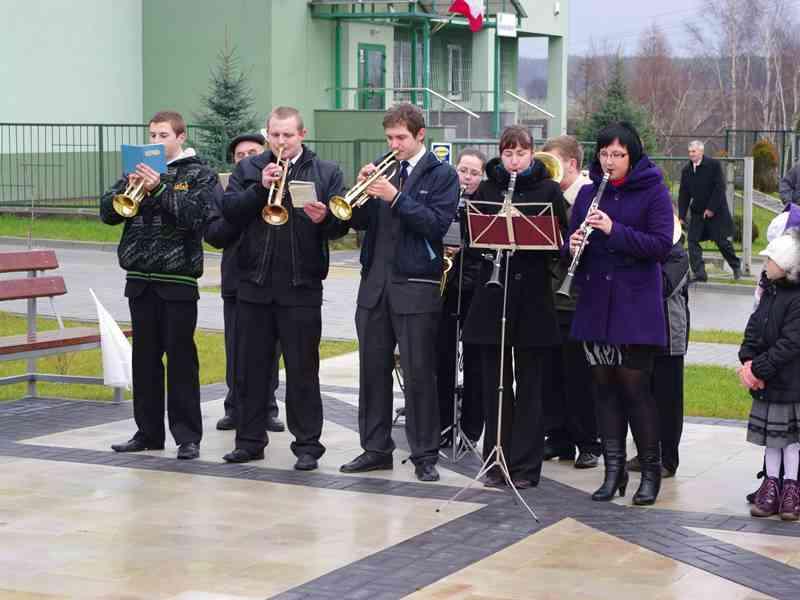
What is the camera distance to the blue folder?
893 centimetres

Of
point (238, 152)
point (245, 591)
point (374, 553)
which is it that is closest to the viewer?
point (245, 591)

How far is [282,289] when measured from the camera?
29.5ft

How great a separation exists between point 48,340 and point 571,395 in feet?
12.8

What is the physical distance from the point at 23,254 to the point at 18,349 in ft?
3.08

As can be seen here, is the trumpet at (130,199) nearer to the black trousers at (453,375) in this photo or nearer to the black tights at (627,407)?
the black trousers at (453,375)

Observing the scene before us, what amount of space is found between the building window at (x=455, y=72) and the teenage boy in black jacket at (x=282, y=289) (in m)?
36.5

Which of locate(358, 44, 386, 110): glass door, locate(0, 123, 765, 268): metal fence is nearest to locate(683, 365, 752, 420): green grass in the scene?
locate(0, 123, 765, 268): metal fence

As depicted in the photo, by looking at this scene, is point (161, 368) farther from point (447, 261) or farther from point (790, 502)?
point (790, 502)

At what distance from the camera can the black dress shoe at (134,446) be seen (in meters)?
9.38

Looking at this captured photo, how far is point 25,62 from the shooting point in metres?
32.4

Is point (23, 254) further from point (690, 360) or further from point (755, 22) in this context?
point (755, 22)

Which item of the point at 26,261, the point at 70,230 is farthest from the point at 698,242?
the point at 26,261

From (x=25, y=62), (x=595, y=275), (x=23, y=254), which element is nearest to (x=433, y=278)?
(x=595, y=275)

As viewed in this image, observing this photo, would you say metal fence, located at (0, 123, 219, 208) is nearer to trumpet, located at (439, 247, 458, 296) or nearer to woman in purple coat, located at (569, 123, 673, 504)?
trumpet, located at (439, 247, 458, 296)
